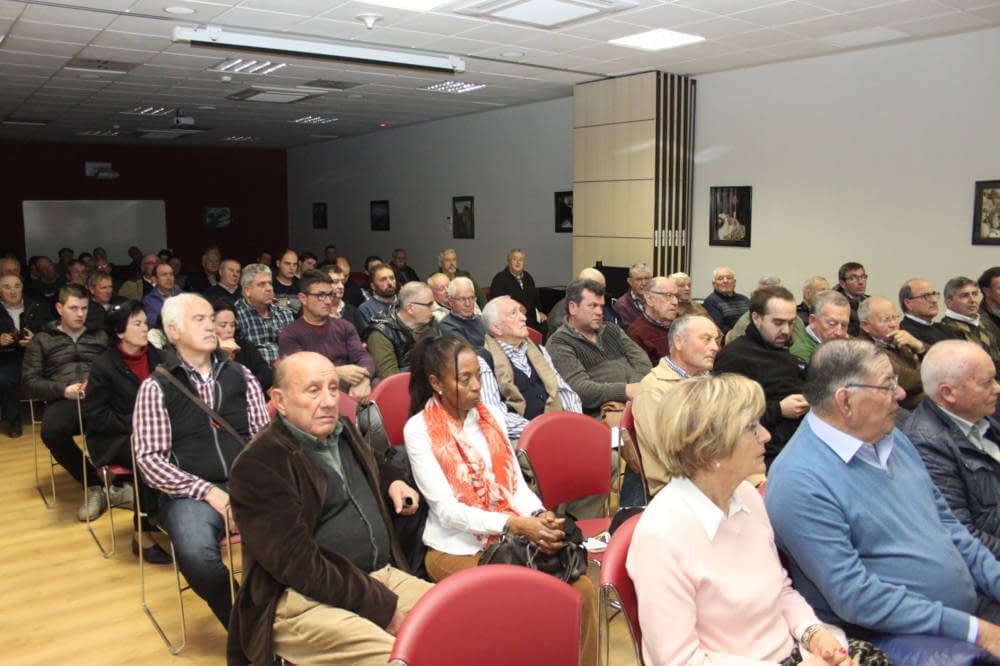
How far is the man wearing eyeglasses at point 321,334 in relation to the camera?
16.9 ft

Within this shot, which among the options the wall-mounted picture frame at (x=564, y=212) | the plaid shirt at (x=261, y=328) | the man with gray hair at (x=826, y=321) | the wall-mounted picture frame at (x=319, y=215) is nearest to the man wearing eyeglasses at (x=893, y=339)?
the man with gray hair at (x=826, y=321)

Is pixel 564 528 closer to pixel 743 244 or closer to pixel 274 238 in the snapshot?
pixel 743 244

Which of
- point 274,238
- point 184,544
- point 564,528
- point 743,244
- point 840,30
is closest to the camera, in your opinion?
point 564,528

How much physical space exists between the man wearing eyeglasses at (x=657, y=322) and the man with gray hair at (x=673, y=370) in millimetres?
1880

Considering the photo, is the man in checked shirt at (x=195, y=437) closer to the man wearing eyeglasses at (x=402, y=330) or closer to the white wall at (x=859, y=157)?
the man wearing eyeglasses at (x=402, y=330)

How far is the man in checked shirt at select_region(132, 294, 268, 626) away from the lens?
3.11 metres

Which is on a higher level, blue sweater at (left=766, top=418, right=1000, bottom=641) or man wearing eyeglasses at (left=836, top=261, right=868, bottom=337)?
man wearing eyeglasses at (left=836, top=261, right=868, bottom=337)

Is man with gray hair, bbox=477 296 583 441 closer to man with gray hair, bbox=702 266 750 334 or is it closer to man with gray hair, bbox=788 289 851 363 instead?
man with gray hair, bbox=788 289 851 363

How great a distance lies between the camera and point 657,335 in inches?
220

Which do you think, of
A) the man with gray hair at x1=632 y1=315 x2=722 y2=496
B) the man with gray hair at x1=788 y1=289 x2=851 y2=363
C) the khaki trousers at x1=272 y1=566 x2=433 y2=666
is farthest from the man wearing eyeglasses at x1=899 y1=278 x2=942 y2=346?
the khaki trousers at x1=272 y1=566 x2=433 y2=666

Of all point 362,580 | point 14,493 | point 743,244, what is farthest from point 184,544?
point 743,244

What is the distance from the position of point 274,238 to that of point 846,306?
1720 cm

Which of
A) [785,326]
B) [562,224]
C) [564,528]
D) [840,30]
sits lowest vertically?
[564,528]

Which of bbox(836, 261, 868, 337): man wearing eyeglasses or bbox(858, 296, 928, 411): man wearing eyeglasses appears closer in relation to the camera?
bbox(858, 296, 928, 411): man wearing eyeglasses
